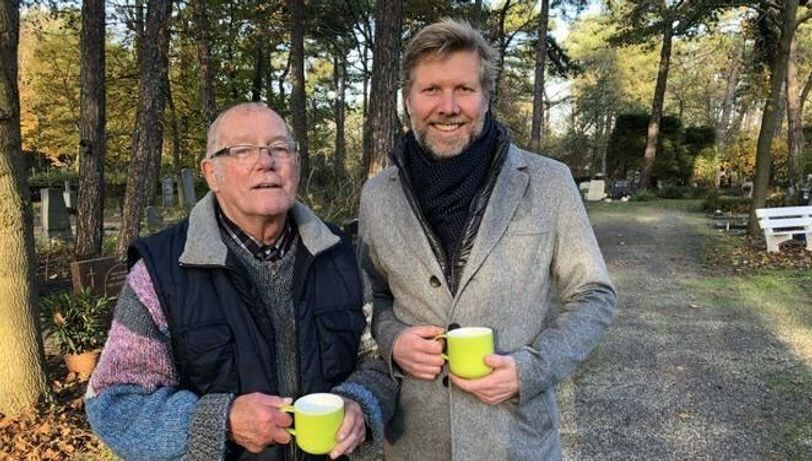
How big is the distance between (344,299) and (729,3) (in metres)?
14.5

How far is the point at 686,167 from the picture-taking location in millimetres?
27344

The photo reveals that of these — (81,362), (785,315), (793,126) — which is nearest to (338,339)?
(81,362)

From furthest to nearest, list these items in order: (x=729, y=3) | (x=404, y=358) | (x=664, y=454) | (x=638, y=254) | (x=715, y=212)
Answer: (x=715, y=212), (x=729, y=3), (x=638, y=254), (x=664, y=454), (x=404, y=358)

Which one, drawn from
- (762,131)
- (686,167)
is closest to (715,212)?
(762,131)

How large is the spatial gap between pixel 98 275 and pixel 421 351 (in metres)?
5.25

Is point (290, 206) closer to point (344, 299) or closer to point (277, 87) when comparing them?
point (344, 299)

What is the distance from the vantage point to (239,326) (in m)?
1.64

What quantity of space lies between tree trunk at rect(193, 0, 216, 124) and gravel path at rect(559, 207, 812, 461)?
9901 millimetres

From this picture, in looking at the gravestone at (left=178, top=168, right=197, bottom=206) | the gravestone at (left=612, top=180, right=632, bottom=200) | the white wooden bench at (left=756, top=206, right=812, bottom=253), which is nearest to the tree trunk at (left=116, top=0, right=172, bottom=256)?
the gravestone at (left=178, top=168, right=197, bottom=206)

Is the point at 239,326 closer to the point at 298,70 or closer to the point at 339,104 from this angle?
the point at 298,70

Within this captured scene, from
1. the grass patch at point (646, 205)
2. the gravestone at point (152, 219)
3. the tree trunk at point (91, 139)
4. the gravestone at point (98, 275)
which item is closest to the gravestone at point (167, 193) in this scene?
the gravestone at point (152, 219)

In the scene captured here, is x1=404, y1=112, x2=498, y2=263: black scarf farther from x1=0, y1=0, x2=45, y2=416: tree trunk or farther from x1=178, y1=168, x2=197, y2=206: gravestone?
x1=178, y1=168, x2=197, y2=206: gravestone

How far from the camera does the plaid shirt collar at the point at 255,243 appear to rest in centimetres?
179

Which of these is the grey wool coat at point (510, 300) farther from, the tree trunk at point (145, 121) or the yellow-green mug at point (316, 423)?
the tree trunk at point (145, 121)
